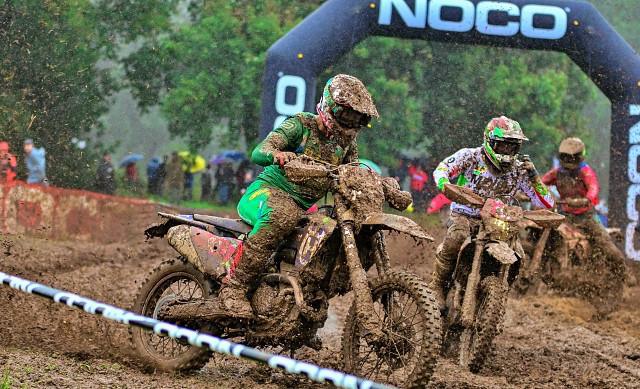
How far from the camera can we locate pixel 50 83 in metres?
19.8

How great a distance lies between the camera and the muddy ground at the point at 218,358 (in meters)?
6.66

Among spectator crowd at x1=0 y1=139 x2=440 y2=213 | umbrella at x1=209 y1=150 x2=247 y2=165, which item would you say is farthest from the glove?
umbrella at x1=209 y1=150 x2=247 y2=165

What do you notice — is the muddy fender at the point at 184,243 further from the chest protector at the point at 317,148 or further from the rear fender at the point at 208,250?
the chest protector at the point at 317,148

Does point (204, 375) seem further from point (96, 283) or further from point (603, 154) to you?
point (603, 154)

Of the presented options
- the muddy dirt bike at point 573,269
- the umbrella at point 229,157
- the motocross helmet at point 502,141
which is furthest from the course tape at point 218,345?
the umbrella at point 229,157

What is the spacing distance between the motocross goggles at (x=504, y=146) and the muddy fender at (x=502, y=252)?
0.93 meters

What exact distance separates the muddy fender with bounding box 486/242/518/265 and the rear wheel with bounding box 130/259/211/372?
7.79 ft

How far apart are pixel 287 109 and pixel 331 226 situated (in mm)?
9879

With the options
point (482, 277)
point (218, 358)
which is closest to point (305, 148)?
point (218, 358)

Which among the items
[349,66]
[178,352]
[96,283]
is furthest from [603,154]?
[178,352]

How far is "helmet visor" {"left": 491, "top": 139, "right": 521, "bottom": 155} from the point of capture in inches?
348

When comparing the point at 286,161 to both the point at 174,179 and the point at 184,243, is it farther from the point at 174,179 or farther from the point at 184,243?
the point at 174,179

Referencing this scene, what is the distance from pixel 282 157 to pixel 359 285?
952 millimetres

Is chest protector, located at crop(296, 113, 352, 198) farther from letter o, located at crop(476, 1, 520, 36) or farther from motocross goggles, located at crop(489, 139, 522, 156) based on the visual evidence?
letter o, located at crop(476, 1, 520, 36)
